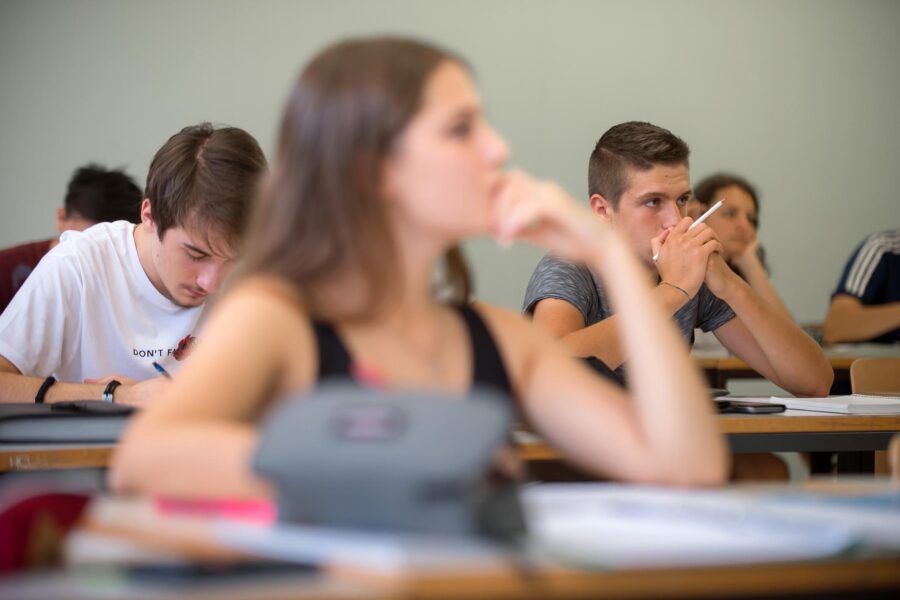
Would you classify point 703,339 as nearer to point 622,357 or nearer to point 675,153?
point 675,153

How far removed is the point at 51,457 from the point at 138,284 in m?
0.84

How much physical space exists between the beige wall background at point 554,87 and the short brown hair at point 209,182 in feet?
7.93

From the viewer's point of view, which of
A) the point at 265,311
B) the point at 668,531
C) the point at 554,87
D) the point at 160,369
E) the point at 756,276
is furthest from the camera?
the point at 554,87

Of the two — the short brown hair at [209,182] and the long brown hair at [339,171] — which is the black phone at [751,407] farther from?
the long brown hair at [339,171]

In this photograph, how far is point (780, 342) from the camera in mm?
2648

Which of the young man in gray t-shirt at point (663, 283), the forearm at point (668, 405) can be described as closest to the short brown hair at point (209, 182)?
the young man in gray t-shirt at point (663, 283)

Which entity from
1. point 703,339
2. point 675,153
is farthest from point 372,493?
point 703,339

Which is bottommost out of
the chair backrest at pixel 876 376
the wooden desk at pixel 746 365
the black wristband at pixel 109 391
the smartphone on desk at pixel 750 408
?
the wooden desk at pixel 746 365

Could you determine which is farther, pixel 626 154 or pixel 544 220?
pixel 626 154

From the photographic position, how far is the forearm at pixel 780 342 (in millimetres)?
2652

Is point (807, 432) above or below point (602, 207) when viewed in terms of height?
below

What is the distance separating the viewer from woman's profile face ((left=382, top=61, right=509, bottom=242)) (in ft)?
3.87

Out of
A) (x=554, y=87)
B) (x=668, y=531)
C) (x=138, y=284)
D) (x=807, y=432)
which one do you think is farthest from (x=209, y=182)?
(x=554, y=87)

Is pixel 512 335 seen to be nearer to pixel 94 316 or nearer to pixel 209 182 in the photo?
pixel 209 182
